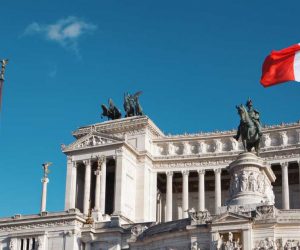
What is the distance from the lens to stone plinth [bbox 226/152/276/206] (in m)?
58.7

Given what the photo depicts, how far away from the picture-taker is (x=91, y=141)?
312ft

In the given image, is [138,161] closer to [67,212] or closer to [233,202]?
[67,212]

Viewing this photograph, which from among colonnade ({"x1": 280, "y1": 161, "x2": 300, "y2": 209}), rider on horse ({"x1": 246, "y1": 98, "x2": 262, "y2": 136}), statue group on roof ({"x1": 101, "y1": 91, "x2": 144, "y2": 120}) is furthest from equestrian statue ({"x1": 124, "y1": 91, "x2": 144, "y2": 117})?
rider on horse ({"x1": 246, "y1": 98, "x2": 262, "y2": 136})

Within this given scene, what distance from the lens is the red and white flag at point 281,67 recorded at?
162 feet

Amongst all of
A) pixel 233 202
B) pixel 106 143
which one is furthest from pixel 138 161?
pixel 233 202

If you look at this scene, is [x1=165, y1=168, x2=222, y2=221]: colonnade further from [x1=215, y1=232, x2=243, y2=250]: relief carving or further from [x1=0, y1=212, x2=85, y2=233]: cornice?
[x1=215, y1=232, x2=243, y2=250]: relief carving

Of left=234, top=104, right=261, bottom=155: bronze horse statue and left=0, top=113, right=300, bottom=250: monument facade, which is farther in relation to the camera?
left=0, top=113, right=300, bottom=250: monument facade

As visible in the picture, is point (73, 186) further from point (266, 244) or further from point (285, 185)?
point (266, 244)

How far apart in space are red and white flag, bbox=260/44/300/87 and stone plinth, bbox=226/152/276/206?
11.4 metres

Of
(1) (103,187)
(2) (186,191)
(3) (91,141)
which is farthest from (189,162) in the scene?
(3) (91,141)

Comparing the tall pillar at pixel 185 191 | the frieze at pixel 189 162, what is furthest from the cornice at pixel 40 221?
the frieze at pixel 189 162

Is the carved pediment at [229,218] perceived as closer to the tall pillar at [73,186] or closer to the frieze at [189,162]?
→ the tall pillar at [73,186]

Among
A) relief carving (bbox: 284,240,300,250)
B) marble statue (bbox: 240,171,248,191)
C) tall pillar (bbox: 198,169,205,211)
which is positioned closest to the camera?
relief carving (bbox: 284,240,300,250)

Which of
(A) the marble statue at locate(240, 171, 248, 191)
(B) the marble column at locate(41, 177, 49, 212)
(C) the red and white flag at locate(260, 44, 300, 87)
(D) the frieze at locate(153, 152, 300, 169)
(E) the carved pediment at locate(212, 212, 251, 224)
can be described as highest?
(D) the frieze at locate(153, 152, 300, 169)
